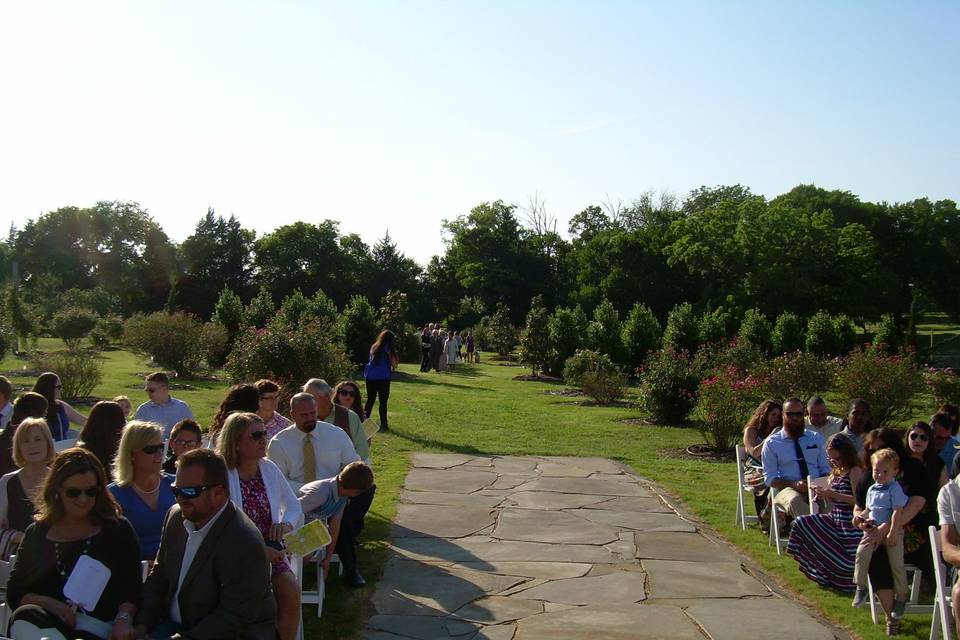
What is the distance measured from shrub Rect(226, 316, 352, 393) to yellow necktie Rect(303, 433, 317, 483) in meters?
10.2

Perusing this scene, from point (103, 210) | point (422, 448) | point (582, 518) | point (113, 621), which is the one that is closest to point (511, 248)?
point (103, 210)

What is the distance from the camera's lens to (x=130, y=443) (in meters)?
5.01

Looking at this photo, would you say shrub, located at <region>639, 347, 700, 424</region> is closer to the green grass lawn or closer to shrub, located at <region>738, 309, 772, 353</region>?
the green grass lawn

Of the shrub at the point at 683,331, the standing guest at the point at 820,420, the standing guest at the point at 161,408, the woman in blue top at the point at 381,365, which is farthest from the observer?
the shrub at the point at 683,331

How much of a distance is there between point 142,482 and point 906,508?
5292mm

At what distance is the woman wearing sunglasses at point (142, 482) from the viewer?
198 inches

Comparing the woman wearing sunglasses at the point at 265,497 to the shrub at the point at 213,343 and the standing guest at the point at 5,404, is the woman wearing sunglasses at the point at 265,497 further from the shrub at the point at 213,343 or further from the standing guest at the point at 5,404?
the shrub at the point at 213,343

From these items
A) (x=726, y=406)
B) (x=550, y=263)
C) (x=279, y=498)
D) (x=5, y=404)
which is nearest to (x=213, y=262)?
(x=550, y=263)

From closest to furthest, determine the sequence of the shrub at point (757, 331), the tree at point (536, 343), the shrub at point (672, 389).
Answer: the shrub at point (672, 389)
the tree at point (536, 343)
the shrub at point (757, 331)

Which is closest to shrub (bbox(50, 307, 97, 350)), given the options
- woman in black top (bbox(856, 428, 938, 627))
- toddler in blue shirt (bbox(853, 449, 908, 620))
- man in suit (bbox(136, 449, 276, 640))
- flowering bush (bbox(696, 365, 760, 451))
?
flowering bush (bbox(696, 365, 760, 451))

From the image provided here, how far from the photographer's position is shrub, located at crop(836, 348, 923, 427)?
18312 millimetres

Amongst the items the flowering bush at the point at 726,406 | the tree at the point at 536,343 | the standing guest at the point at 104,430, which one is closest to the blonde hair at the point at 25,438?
the standing guest at the point at 104,430

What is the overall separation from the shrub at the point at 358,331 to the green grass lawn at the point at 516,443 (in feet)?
5.40

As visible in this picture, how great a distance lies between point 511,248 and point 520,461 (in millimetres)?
62178
